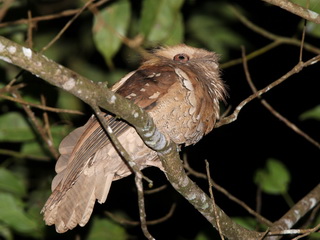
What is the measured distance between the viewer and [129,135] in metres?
3.56

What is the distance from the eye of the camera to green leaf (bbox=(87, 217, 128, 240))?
5.23 meters

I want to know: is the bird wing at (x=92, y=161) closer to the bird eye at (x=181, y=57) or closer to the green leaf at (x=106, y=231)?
the bird eye at (x=181, y=57)

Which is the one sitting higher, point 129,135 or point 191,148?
point 129,135

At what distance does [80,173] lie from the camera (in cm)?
375

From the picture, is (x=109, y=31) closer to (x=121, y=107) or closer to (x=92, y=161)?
(x=92, y=161)

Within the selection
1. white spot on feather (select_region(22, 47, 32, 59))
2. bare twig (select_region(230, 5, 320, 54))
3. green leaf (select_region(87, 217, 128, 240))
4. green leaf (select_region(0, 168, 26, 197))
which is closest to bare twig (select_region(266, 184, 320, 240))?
bare twig (select_region(230, 5, 320, 54))

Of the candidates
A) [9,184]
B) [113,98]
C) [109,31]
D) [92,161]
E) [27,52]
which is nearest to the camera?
[27,52]

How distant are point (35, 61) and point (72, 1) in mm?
4696

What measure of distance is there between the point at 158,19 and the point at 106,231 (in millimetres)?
2231

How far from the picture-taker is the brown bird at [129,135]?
3488 millimetres

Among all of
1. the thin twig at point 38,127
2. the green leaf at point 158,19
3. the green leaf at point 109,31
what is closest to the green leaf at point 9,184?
the thin twig at point 38,127

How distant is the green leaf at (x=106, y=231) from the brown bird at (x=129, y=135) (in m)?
1.52

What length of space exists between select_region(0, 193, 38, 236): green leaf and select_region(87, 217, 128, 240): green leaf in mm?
1000

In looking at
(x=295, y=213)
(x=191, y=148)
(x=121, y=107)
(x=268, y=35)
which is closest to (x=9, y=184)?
(x=191, y=148)
